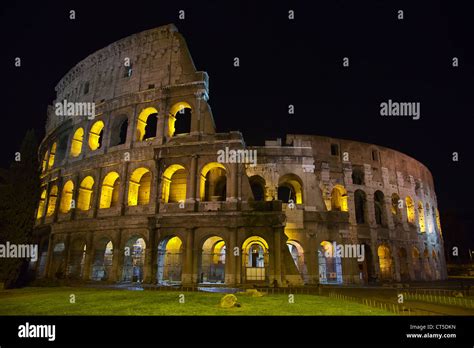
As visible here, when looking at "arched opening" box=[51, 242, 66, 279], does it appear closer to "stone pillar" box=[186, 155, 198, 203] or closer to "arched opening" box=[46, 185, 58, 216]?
"arched opening" box=[46, 185, 58, 216]

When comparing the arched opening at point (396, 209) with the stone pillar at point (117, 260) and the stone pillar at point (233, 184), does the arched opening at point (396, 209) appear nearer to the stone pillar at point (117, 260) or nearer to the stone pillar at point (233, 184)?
the stone pillar at point (233, 184)

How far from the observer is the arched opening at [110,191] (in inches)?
894

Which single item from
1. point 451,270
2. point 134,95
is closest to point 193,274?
point 134,95

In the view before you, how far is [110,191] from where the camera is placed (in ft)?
76.9

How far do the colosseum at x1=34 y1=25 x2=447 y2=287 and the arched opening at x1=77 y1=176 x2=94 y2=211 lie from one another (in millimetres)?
107

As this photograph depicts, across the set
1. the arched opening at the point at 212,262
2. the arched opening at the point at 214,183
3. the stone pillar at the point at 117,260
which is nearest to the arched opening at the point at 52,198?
the stone pillar at the point at 117,260

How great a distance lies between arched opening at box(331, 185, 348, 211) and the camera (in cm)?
2673

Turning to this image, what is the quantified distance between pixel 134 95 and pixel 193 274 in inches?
552

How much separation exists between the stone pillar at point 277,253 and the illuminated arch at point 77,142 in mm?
17903

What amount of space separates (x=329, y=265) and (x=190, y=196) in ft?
42.2

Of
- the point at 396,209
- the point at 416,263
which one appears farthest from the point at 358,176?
the point at 416,263

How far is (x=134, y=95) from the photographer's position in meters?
23.8

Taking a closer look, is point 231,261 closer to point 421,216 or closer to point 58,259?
point 58,259
